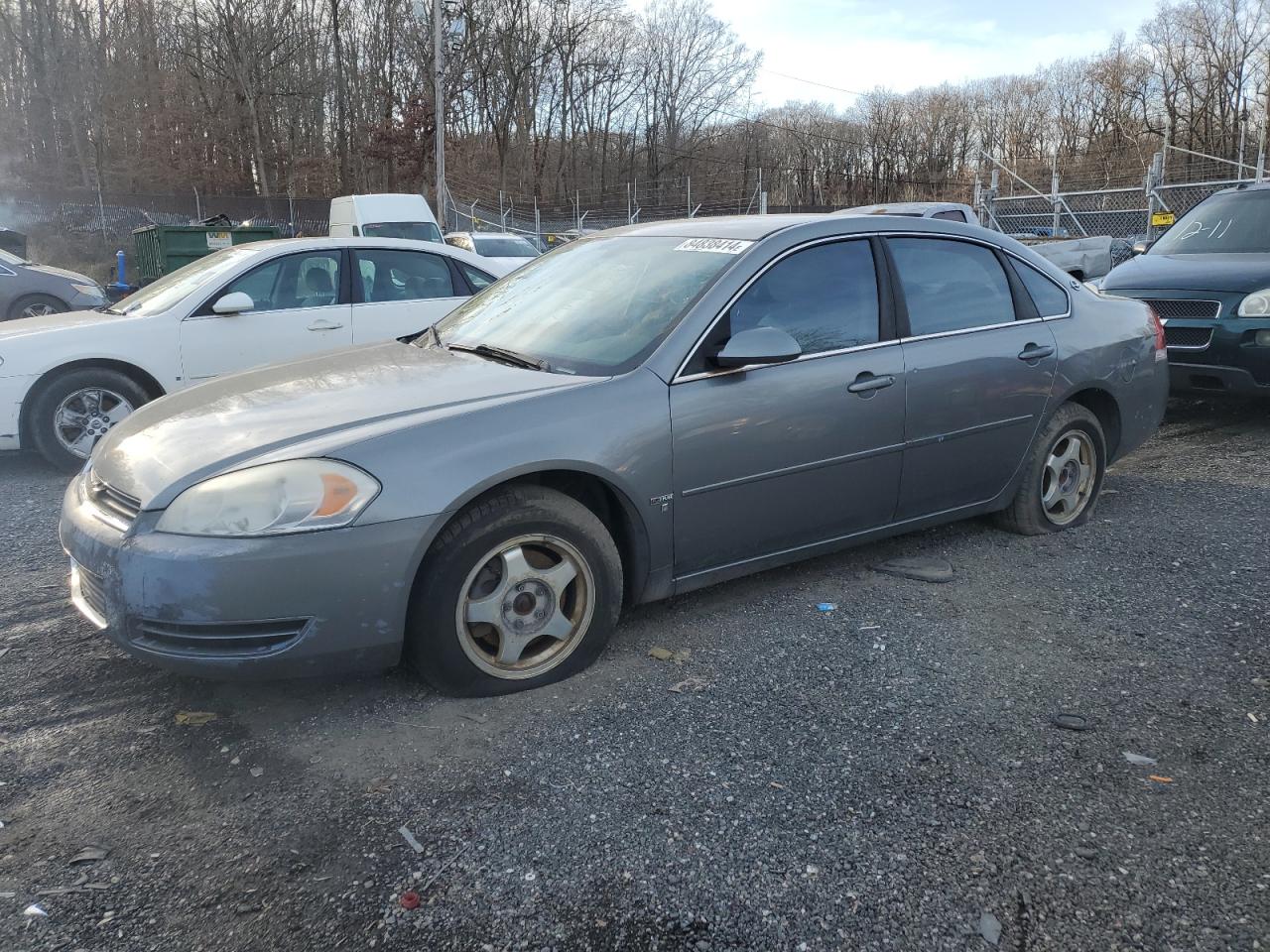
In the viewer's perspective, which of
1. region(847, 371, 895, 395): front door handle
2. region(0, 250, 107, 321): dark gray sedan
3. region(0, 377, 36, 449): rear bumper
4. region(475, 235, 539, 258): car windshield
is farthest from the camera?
region(475, 235, 539, 258): car windshield

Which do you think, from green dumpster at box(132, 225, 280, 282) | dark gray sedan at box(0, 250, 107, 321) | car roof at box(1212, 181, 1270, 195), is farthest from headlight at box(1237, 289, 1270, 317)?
green dumpster at box(132, 225, 280, 282)

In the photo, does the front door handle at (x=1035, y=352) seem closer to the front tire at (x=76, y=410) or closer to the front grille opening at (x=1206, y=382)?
the front grille opening at (x=1206, y=382)

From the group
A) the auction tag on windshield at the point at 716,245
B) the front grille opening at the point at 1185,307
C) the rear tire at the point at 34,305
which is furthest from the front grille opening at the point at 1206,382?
the rear tire at the point at 34,305

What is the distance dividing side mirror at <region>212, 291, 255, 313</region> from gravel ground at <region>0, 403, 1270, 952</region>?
293 centimetres

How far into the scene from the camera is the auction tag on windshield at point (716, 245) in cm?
379

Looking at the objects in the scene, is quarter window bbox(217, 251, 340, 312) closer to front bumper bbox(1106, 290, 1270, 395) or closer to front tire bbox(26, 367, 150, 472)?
front tire bbox(26, 367, 150, 472)

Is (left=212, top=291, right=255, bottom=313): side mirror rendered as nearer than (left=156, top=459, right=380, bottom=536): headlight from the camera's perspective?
No

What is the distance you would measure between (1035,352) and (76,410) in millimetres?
5834

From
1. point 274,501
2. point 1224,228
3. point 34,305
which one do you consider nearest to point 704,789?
point 274,501

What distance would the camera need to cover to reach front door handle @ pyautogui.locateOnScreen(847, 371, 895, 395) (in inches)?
151

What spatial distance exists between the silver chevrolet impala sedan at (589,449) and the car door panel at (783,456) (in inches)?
0.4

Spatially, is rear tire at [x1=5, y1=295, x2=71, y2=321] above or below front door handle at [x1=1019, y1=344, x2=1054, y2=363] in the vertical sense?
above

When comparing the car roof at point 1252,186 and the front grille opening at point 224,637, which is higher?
the car roof at point 1252,186

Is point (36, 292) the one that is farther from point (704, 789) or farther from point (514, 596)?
point (704, 789)
